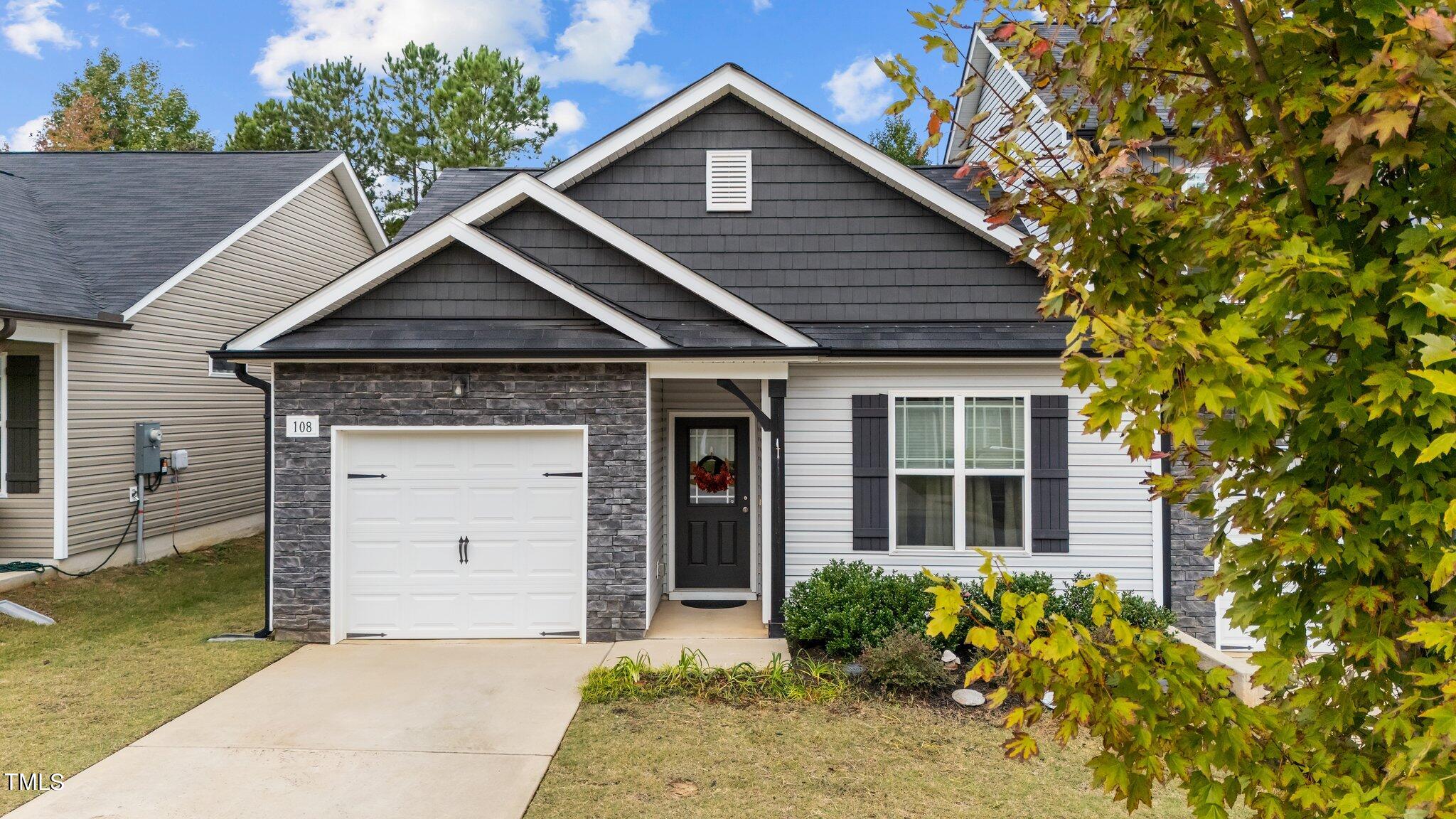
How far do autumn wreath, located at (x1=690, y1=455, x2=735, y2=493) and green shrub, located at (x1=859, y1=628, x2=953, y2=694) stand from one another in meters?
3.38

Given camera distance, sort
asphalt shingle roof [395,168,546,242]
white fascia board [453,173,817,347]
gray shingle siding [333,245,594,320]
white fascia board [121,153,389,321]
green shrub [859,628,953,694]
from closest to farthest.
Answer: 1. green shrub [859,628,953,694]
2. gray shingle siding [333,245,594,320]
3. white fascia board [453,173,817,347]
4. asphalt shingle roof [395,168,546,242]
5. white fascia board [121,153,389,321]

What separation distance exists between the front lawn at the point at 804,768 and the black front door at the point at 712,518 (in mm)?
3291

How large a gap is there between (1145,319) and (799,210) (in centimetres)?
783

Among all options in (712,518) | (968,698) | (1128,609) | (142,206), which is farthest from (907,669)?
(142,206)

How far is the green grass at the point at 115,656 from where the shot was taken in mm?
5555

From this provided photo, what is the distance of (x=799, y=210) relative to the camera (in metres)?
9.35

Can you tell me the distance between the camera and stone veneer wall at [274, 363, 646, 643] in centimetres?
781

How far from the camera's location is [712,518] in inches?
379

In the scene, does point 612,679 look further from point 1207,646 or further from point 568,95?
point 568,95

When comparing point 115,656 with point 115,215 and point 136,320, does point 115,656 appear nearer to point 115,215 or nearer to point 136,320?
point 136,320

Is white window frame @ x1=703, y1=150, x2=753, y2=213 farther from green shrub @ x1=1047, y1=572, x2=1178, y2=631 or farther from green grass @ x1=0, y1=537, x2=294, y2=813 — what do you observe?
green grass @ x1=0, y1=537, x2=294, y2=813

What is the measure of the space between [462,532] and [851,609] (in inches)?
155

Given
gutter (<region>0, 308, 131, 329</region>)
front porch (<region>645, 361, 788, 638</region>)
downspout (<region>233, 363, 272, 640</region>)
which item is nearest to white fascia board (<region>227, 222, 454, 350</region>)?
downspout (<region>233, 363, 272, 640</region>)

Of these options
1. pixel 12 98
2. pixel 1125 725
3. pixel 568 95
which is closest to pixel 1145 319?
pixel 1125 725
